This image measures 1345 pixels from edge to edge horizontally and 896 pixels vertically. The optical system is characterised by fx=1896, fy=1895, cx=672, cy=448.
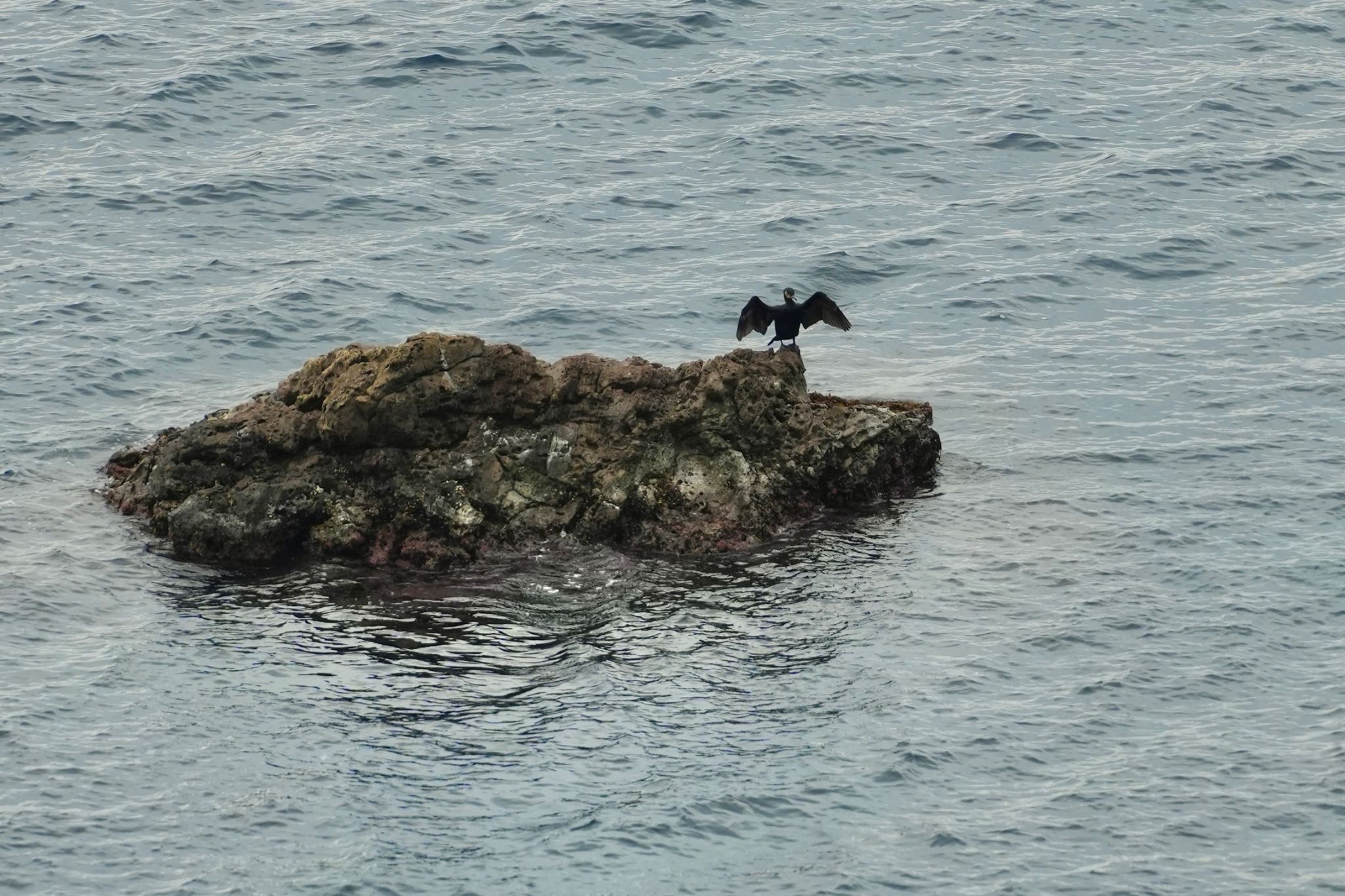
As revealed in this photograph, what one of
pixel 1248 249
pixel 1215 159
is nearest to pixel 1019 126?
pixel 1215 159

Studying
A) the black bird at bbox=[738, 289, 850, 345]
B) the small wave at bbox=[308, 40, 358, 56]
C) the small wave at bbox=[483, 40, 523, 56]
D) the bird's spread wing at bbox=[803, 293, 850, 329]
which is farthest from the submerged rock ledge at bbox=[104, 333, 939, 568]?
the small wave at bbox=[308, 40, 358, 56]

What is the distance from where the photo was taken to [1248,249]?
3747 cm

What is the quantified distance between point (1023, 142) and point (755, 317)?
18912 millimetres

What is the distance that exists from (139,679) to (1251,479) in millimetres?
15841

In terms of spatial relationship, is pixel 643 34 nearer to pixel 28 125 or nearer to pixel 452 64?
pixel 452 64

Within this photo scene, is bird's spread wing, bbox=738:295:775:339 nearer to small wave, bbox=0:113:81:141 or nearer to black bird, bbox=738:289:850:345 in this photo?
black bird, bbox=738:289:850:345

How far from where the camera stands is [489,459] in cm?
2431

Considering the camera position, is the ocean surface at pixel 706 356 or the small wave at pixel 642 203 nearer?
the ocean surface at pixel 706 356

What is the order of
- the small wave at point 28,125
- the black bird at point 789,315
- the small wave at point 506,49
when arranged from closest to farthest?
1. the black bird at point 789,315
2. the small wave at point 28,125
3. the small wave at point 506,49

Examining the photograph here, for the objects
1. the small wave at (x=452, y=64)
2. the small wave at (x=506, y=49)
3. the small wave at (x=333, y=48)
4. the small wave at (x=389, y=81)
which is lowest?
the small wave at (x=389, y=81)

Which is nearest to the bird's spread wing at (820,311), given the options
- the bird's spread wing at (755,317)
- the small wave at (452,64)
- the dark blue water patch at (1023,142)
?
the bird's spread wing at (755,317)

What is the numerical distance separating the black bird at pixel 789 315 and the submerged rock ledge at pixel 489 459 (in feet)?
3.00

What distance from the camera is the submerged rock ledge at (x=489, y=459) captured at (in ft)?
78.4

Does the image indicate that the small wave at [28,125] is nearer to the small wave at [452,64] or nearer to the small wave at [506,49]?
the small wave at [452,64]
